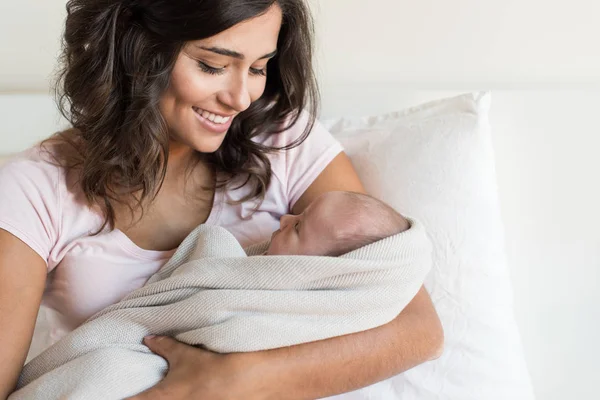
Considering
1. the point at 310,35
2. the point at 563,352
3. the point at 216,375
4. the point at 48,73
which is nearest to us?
the point at 216,375

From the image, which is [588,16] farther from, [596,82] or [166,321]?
[166,321]

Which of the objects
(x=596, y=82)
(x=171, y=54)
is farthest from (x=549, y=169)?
(x=171, y=54)

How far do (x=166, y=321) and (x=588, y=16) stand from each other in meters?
1.36

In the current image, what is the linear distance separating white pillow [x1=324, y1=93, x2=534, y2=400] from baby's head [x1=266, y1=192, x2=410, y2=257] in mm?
278

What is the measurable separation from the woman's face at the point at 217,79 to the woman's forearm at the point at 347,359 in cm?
47

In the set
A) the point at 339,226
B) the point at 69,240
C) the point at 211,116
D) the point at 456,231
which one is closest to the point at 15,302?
the point at 69,240

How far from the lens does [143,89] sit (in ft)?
4.68

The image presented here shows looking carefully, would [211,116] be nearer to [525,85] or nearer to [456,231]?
[456,231]

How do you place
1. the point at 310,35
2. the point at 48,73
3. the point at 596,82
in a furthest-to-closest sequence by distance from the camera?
the point at 48,73, the point at 596,82, the point at 310,35

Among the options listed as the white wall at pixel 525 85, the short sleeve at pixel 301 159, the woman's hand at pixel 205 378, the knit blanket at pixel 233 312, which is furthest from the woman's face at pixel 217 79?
the white wall at pixel 525 85

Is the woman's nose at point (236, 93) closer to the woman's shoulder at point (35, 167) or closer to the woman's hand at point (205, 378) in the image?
the woman's shoulder at point (35, 167)

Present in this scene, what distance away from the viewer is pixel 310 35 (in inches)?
65.0

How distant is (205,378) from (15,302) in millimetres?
392

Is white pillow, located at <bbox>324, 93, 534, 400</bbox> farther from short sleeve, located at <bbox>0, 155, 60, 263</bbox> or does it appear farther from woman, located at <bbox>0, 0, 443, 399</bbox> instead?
short sleeve, located at <bbox>0, 155, 60, 263</bbox>
